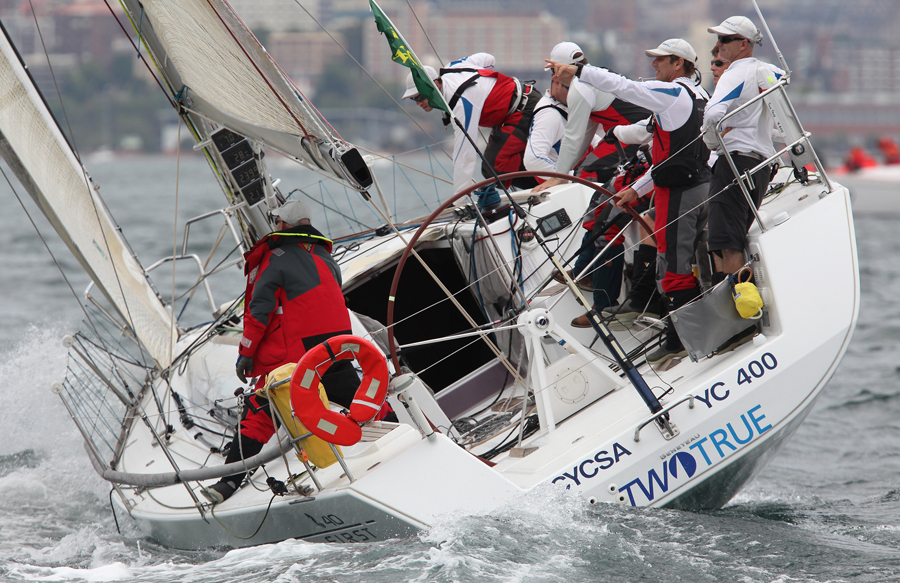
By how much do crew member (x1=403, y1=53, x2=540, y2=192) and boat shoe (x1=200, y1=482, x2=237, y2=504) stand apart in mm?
1955

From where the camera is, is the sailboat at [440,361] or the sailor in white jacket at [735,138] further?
the sailor in white jacket at [735,138]

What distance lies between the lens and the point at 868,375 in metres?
7.03

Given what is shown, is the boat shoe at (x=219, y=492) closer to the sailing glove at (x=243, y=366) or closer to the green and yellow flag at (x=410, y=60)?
the sailing glove at (x=243, y=366)

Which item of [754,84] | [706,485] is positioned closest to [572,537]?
[706,485]

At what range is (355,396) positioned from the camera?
296 cm

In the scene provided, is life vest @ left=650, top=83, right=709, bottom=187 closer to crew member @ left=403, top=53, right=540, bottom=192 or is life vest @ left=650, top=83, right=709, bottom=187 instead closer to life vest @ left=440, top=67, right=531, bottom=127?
crew member @ left=403, top=53, right=540, bottom=192

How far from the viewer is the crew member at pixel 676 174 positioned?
3.53 m

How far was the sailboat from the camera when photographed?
122 inches

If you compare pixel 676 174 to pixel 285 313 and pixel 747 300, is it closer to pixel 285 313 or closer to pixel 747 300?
pixel 747 300

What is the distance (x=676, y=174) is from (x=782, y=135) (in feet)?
1.69

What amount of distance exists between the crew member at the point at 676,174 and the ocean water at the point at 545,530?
0.40m

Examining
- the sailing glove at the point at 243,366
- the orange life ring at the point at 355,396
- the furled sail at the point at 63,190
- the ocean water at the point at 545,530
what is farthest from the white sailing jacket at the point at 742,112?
the furled sail at the point at 63,190

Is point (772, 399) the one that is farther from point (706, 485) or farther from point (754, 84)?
point (754, 84)

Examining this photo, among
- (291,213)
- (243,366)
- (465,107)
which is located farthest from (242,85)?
(465,107)
